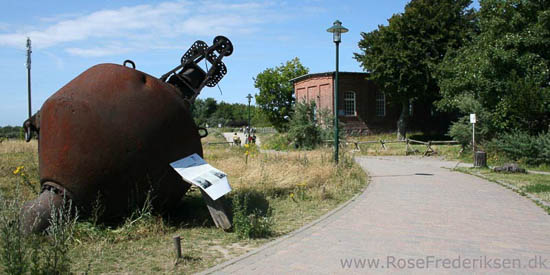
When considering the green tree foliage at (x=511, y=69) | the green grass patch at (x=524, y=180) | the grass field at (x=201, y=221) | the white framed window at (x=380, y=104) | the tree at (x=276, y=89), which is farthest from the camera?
the tree at (x=276, y=89)

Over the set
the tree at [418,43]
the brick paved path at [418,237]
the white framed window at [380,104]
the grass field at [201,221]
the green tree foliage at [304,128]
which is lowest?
the brick paved path at [418,237]

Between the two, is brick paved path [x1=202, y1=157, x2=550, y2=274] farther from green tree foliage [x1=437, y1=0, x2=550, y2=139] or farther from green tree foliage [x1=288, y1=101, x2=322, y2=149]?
green tree foliage [x1=288, y1=101, x2=322, y2=149]

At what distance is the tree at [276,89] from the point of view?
6389 cm

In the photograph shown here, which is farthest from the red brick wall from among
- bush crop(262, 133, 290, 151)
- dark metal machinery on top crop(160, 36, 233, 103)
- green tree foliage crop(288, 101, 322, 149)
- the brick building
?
dark metal machinery on top crop(160, 36, 233, 103)

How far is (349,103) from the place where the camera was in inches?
1473

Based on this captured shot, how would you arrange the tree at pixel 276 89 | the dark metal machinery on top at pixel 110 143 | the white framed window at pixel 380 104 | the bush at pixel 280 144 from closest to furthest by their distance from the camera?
the dark metal machinery on top at pixel 110 143 → the bush at pixel 280 144 → the white framed window at pixel 380 104 → the tree at pixel 276 89

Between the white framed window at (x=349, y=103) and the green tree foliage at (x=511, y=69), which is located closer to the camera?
the green tree foliage at (x=511, y=69)

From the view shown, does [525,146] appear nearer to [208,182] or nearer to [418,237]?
[418,237]

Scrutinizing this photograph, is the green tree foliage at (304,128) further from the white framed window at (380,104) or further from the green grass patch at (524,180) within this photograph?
the white framed window at (380,104)

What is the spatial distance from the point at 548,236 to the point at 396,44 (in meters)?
26.3

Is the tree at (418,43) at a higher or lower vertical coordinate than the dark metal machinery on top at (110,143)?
higher

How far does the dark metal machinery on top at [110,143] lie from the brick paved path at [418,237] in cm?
167

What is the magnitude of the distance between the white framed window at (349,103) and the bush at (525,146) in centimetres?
1864

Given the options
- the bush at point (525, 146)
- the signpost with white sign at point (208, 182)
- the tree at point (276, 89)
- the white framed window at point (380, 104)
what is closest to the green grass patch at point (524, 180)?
the bush at point (525, 146)
